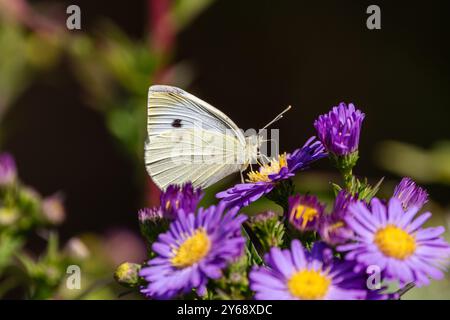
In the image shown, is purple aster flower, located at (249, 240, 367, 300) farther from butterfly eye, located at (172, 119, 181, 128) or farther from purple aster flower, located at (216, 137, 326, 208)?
butterfly eye, located at (172, 119, 181, 128)

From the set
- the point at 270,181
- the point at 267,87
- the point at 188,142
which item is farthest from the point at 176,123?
the point at 267,87

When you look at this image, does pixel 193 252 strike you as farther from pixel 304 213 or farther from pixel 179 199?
pixel 304 213

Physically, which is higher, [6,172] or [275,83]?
[275,83]

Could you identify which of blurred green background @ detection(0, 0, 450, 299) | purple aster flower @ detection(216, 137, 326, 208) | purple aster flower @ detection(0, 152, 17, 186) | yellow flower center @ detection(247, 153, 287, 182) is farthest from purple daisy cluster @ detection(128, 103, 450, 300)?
blurred green background @ detection(0, 0, 450, 299)

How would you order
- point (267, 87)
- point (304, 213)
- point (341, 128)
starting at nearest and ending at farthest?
point (304, 213) → point (341, 128) → point (267, 87)

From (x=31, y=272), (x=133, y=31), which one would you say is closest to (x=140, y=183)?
(x=31, y=272)
